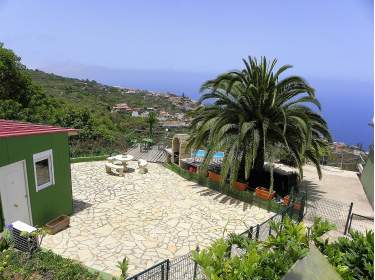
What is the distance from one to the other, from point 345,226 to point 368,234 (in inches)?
256

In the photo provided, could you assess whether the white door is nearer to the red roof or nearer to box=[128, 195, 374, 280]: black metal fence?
the red roof

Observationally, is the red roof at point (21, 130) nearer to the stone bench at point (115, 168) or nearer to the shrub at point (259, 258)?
the stone bench at point (115, 168)

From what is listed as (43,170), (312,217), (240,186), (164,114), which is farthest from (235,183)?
(164,114)

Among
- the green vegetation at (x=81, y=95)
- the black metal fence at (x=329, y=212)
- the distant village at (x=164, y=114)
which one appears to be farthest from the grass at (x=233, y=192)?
the green vegetation at (x=81, y=95)

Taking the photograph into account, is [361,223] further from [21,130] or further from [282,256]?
[21,130]

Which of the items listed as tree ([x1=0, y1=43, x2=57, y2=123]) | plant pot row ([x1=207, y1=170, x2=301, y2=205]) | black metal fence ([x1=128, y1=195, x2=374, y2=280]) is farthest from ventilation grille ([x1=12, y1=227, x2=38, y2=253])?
tree ([x1=0, y1=43, x2=57, y2=123])

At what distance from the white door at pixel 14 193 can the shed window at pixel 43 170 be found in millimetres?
532

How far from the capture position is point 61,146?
1116 cm

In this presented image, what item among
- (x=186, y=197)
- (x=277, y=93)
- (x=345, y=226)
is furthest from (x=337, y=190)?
(x=186, y=197)

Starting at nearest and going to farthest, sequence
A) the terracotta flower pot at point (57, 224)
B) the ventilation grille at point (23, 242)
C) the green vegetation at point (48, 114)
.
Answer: the ventilation grille at point (23, 242) → the terracotta flower pot at point (57, 224) → the green vegetation at point (48, 114)

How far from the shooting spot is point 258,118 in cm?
1384

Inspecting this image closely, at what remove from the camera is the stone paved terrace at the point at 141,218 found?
9.40 metres

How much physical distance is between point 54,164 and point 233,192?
24.4ft

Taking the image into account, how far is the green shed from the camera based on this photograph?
904cm
